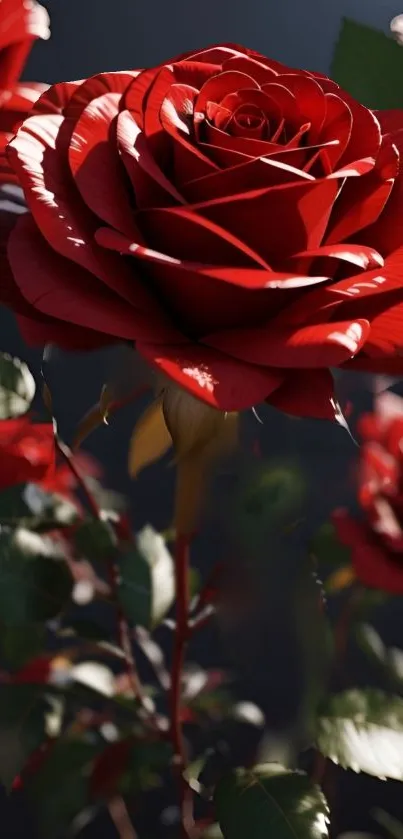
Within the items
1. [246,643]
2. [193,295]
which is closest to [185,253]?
[193,295]

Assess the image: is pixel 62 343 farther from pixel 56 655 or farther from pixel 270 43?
pixel 270 43

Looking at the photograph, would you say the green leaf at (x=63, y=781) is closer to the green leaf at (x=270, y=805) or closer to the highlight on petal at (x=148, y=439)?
the green leaf at (x=270, y=805)

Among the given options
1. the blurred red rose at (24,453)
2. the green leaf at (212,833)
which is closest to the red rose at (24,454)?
the blurred red rose at (24,453)

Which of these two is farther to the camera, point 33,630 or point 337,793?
point 337,793

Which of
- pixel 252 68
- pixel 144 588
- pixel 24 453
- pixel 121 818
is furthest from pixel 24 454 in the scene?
pixel 121 818

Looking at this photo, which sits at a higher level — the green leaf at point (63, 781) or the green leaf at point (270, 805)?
the green leaf at point (270, 805)
